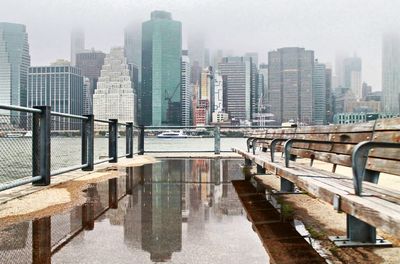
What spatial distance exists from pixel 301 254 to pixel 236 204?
2122 mm

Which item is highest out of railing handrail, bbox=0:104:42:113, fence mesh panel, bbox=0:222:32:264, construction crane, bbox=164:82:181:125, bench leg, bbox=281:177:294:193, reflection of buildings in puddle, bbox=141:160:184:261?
construction crane, bbox=164:82:181:125

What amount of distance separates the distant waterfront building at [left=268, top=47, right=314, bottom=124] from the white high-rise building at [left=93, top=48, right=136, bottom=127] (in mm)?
26782

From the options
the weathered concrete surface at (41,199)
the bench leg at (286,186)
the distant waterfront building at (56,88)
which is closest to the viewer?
the weathered concrete surface at (41,199)

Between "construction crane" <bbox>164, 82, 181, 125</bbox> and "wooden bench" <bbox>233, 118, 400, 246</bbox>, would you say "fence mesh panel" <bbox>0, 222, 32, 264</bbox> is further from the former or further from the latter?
"construction crane" <bbox>164, 82, 181, 125</bbox>

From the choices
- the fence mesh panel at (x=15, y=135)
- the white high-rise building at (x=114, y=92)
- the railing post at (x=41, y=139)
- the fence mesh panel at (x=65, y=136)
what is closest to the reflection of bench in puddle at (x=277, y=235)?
the railing post at (x=41, y=139)

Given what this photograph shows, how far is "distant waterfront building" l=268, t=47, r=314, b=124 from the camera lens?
2857 inches

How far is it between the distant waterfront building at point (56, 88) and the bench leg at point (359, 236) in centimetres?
4655

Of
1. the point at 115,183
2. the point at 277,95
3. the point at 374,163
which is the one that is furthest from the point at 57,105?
the point at 374,163

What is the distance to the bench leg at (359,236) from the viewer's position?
3086 millimetres

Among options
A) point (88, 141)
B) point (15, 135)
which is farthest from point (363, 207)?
point (88, 141)

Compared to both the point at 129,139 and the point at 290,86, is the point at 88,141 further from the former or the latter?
the point at 290,86

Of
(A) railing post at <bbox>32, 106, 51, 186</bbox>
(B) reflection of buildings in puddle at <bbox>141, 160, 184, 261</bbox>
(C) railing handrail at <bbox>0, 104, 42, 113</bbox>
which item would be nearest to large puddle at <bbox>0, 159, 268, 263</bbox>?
(B) reflection of buildings in puddle at <bbox>141, 160, 184, 261</bbox>

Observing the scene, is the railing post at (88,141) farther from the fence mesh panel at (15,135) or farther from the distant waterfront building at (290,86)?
the distant waterfront building at (290,86)

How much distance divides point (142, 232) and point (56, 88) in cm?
6297
